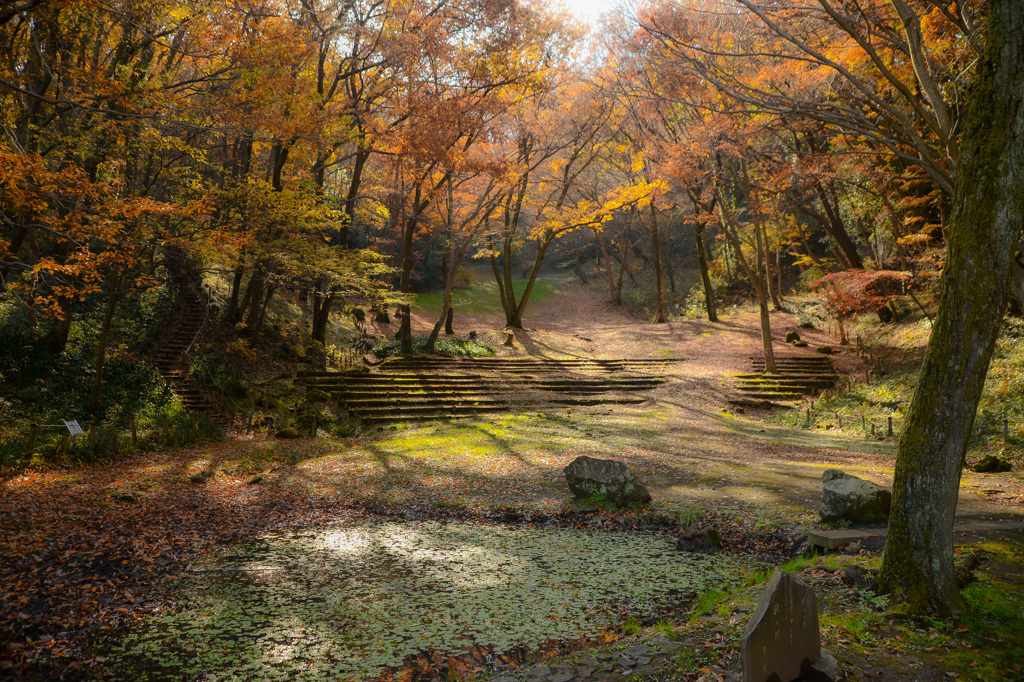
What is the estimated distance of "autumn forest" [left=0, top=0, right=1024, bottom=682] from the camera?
12.2 feet

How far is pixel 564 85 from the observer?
69.2 ft

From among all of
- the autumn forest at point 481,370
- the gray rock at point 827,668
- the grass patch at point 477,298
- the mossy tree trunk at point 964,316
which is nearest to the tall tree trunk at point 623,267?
the grass patch at point 477,298

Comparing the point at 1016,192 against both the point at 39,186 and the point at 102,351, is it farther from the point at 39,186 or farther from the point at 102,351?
the point at 102,351

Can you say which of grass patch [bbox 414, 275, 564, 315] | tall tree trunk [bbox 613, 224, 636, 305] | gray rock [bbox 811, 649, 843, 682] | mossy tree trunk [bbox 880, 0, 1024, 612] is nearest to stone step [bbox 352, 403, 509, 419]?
mossy tree trunk [bbox 880, 0, 1024, 612]

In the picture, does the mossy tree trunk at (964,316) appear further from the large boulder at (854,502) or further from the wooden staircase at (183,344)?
the wooden staircase at (183,344)

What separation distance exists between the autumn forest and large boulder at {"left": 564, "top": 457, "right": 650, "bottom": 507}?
0.15 metres

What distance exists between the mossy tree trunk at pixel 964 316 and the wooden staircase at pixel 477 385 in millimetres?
11731

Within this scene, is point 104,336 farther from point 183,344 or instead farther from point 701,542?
point 701,542

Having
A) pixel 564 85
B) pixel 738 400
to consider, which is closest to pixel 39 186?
pixel 738 400

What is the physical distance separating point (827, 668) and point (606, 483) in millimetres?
4437

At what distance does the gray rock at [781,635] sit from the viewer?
281 centimetres

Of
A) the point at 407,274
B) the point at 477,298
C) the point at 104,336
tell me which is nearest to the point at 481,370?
the point at 407,274

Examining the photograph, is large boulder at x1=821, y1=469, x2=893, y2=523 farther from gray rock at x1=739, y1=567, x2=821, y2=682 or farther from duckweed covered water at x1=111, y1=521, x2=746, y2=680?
gray rock at x1=739, y1=567, x2=821, y2=682

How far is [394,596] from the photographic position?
4.86 m
